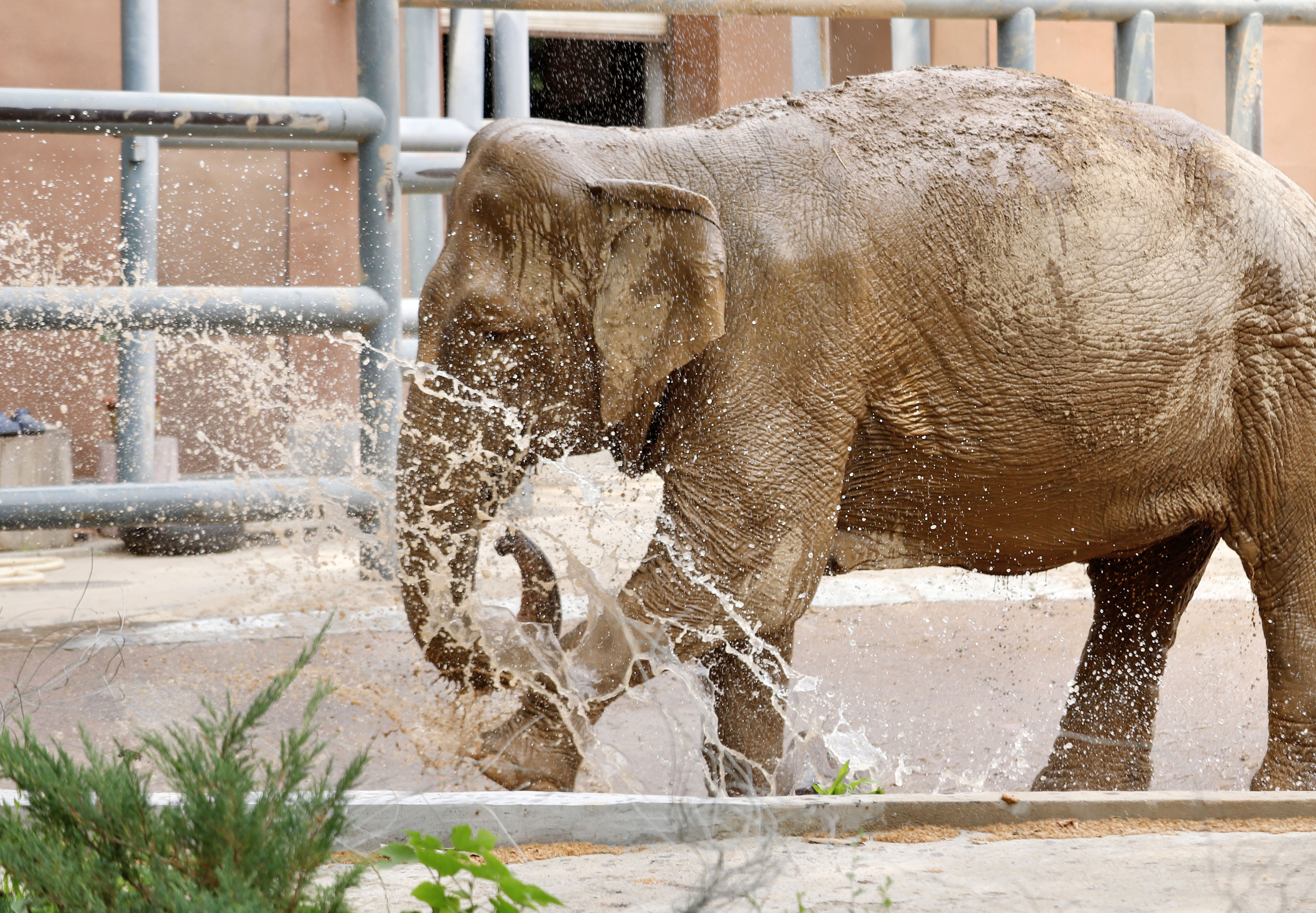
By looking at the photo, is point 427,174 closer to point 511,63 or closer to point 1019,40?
point 511,63

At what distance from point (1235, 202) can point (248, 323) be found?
113 inches

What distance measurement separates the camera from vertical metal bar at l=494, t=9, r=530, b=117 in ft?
21.0

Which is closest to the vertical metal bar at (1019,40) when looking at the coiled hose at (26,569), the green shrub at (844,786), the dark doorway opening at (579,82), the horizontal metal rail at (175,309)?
the horizontal metal rail at (175,309)

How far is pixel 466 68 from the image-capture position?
6.45m

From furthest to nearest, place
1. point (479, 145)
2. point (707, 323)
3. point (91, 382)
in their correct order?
1. point (91, 382)
2. point (479, 145)
3. point (707, 323)

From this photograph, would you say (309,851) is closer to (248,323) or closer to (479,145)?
(479,145)

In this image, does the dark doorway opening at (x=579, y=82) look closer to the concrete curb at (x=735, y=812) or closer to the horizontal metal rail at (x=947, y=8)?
the horizontal metal rail at (x=947, y=8)

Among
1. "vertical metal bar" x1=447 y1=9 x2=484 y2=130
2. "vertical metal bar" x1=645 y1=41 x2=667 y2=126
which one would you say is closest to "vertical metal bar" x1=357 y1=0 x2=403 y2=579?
"vertical metal bar" x1=447 y1=9 x2=484 y2=130

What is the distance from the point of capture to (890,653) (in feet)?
15.1

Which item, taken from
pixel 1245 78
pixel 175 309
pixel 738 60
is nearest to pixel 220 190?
pixel 738 60

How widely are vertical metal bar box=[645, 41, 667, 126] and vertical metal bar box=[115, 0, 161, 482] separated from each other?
4.57 m

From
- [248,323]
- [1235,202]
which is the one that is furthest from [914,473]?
[248,323]

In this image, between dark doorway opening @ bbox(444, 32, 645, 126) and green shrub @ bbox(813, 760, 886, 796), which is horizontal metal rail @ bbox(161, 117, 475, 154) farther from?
dark doorway opening @ bbox(444, 32, 645, 126)

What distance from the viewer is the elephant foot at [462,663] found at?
9.06 feet
